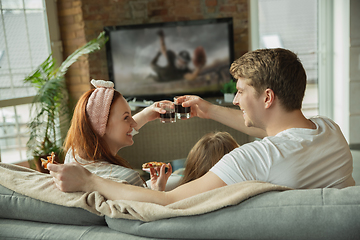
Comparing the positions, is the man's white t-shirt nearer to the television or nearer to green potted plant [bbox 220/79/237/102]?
green potted plant [bbox 220/79/237/102]

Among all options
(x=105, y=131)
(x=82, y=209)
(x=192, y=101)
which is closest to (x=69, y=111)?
(x=192, y=101)

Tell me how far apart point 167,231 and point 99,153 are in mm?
544

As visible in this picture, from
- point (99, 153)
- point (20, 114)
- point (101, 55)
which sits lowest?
point (20, 114)

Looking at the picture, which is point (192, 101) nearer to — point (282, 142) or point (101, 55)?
point (282, 142)

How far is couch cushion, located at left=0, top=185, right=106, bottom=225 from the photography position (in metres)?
1.07

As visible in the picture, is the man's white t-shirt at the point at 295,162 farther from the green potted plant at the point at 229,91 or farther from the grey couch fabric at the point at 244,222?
the green potted plant at the point at 229,91

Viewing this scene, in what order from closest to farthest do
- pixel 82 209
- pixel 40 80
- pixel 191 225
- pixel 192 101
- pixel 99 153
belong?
1. pixel 191 225
2. pixel 82 209
3. pixel 99 153
4. pixel 192 101
5. pixel 40 80

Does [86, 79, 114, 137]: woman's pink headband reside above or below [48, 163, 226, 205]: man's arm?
above

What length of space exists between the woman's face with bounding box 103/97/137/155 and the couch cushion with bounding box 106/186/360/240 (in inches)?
21.4

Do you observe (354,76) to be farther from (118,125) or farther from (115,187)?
(115,187)

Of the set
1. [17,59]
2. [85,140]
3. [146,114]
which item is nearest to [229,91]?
[146,114]

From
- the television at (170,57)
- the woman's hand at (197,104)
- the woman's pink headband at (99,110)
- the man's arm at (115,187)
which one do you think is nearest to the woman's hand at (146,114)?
the woman's hand at (197,104)

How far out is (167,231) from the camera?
37.4 inches

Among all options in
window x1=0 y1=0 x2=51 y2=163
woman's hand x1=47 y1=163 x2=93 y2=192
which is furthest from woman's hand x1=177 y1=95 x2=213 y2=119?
window x1=0 y1=0 x2=51 y2=163
